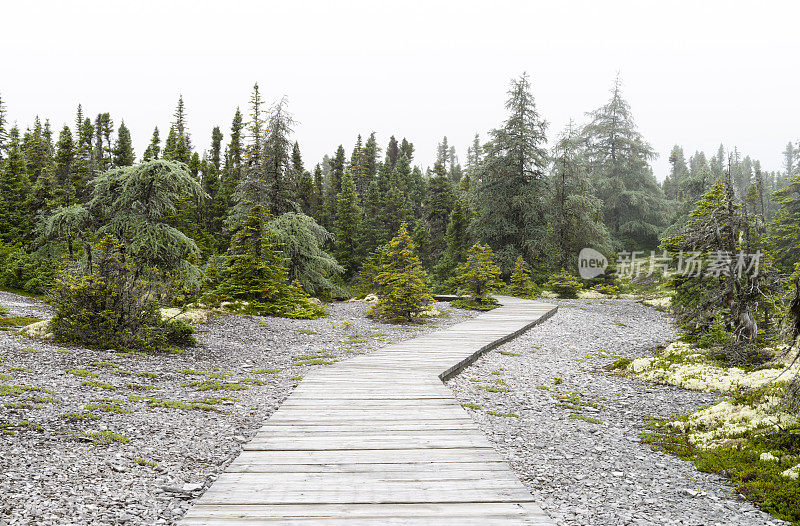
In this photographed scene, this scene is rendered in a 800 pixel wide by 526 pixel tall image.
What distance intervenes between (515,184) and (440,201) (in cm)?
1175

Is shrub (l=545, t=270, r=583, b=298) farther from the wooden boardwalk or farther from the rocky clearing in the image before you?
the wooden boardwalk

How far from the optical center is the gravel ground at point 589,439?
4145mm

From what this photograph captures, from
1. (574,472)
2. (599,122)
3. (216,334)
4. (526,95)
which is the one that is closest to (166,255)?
(216,334)

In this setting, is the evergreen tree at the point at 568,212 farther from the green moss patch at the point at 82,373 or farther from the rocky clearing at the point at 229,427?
the green moss patch at the point at 82,373

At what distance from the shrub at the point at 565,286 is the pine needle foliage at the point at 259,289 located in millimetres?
14413

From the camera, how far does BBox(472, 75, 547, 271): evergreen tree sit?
26734mm

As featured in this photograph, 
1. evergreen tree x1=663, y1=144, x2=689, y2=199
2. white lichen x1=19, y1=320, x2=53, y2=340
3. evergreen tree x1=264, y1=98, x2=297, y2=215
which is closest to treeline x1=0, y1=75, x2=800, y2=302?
evergreen tree x1=264, y1=98, x2=297, y2=215

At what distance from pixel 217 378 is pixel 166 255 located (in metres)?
7.38

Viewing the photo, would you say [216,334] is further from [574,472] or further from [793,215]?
[793,215]

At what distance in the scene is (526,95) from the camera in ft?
88.5

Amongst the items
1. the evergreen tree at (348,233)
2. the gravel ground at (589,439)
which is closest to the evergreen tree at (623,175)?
the evergreen tree at (348,233)

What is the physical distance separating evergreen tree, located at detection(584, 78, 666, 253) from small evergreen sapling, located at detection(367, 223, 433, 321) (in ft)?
88.5

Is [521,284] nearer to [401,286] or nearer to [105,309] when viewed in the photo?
[401,286]

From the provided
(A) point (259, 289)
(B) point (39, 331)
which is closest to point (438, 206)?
(A) point (259, 289)
